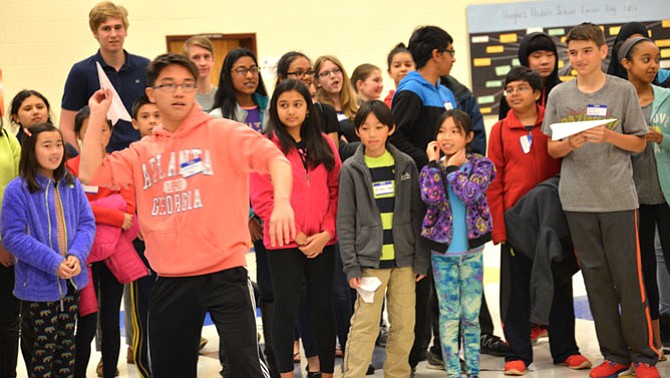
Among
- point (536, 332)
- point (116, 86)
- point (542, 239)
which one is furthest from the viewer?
point (536, 332)

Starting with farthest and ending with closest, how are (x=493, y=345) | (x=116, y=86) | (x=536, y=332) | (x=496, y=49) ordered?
1. (x=496, y=49)
2. (x=536, y=332)
3. (x=493, y=345)
4. (x=116, y=86)

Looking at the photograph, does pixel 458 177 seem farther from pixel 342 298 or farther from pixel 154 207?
pixel 154 207

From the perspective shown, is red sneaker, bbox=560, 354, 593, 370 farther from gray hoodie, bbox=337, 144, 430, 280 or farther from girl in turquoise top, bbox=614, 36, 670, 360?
gray hoodie, bbox=337, 144, 430, 280

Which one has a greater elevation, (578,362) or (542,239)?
(542,239)

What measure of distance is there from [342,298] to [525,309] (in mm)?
1066

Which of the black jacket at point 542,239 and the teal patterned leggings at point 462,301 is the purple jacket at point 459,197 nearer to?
the teal patterned leggings at point 462,301

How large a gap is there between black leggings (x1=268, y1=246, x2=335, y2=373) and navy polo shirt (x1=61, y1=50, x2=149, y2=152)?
132 centimetres

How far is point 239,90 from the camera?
5.02m

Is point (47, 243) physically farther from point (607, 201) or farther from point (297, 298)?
point (607, 201)

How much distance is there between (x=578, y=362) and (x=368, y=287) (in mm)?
1365

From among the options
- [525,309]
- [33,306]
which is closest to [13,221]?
[33,306]

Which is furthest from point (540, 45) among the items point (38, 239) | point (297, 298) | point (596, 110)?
point (38, 239)

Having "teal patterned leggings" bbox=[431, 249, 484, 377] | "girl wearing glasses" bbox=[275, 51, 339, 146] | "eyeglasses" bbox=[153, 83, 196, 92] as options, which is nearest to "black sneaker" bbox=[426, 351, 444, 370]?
"teal patterned leggings" bbox=[431, 249, 484, 377]

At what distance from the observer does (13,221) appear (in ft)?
14.5
